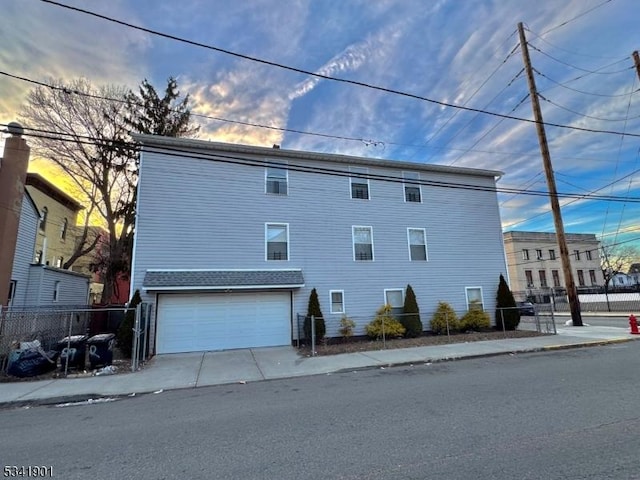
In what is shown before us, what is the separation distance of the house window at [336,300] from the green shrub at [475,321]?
5337 millimetres

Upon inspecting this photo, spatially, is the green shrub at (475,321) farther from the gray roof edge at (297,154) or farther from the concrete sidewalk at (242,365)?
the gray roof edge at (297,154)

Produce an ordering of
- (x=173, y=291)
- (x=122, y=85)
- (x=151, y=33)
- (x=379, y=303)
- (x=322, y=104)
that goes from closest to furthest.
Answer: (x=151, y=33) < (x=173, y=291) < (x=322, y=104) < (x=379, y=303) < (x=122, y=85)

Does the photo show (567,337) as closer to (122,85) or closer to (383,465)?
(383,465)

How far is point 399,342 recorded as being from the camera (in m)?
12.9

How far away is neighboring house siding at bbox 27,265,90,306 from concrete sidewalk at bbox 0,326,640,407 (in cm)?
978

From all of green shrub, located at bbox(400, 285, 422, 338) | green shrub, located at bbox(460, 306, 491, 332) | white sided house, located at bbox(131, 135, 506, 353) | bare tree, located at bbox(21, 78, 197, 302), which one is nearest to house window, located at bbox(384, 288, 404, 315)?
white sided house, located at bbox(131, 135, 506, 353)

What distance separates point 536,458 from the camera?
3404mm

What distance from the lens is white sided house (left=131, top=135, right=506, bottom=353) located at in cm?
1254

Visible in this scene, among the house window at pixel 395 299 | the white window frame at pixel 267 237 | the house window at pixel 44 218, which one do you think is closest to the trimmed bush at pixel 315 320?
the white window frame at pixel 267 237

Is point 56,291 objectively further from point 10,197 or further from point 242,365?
point 242,365

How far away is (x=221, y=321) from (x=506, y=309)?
12.0m

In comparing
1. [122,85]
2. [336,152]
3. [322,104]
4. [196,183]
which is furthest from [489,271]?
[122,85]

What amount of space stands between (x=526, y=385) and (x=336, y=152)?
11486 mm

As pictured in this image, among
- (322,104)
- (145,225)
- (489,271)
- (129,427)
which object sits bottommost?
(129,427)
